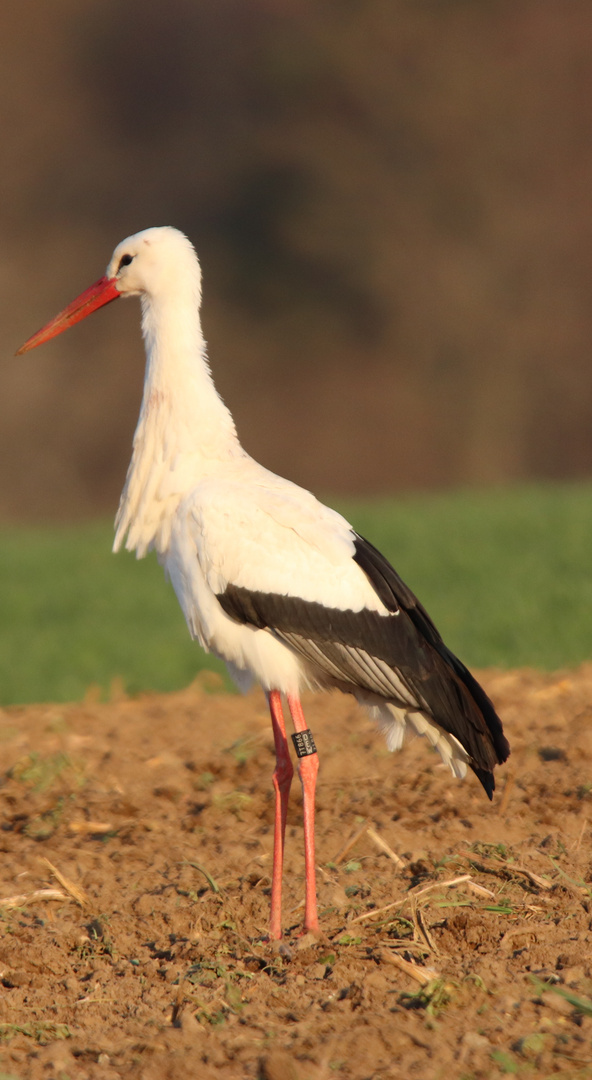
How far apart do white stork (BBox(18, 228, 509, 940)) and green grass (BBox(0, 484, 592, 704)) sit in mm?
4821

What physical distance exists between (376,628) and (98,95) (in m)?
32.6

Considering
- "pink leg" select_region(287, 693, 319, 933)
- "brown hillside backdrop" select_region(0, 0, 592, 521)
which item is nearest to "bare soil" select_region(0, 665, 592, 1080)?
"pink leg" select_region(287, 693, 319, 933)

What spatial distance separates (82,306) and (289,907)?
2835mm

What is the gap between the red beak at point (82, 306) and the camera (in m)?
6.23

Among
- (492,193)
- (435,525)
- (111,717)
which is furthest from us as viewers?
(492,193)

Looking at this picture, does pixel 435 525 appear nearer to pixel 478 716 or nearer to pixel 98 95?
pixel 478 716

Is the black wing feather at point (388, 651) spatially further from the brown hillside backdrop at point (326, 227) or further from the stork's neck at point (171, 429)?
the brown hillside backdrop at point (326, 227)

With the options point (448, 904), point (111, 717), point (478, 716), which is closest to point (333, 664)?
point (478, 716)

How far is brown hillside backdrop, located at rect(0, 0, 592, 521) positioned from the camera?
33.1 meters

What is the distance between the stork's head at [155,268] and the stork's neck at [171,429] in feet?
0.17

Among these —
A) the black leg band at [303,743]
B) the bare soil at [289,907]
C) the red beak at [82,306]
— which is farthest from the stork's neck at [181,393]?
the bare soil at [289,907]

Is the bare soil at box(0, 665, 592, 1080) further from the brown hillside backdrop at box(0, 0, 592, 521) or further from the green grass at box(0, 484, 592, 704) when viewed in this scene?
the brown hillside backdrop at box(0, 0, 592, 521)

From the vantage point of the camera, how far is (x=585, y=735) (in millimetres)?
7031

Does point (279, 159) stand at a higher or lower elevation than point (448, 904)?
higher
